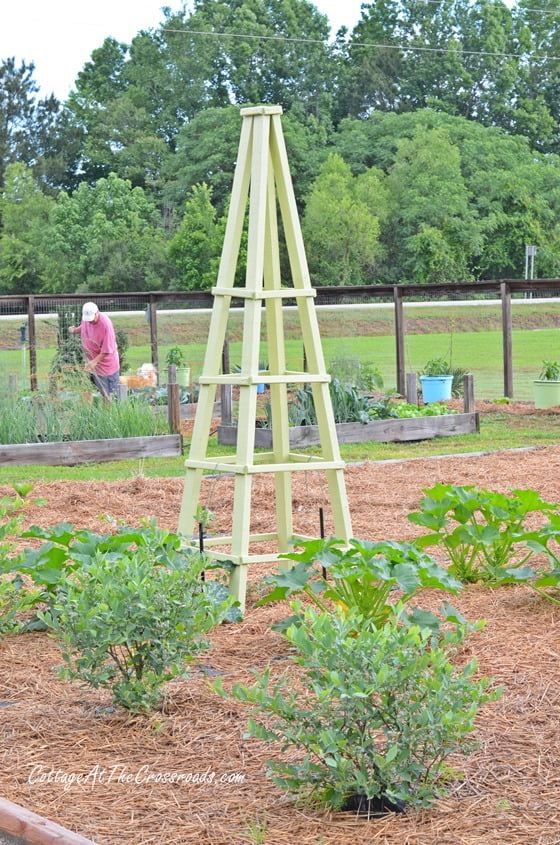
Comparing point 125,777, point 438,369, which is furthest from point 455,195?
point 125,777

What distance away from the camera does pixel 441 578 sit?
3.65 meters

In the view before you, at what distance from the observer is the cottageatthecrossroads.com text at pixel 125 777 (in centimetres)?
279

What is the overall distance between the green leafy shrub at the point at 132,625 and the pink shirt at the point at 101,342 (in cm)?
857

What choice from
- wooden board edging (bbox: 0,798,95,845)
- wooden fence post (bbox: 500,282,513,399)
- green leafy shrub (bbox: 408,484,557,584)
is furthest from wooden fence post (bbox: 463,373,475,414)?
wooden board edging (bbox: 0,798,95,845)

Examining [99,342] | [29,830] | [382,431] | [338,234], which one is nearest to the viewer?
[29,830]

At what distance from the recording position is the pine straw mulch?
8.24 ft

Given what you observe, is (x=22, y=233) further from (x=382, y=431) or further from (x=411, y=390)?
(x=382, y=431)

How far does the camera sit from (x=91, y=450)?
32.1 ft

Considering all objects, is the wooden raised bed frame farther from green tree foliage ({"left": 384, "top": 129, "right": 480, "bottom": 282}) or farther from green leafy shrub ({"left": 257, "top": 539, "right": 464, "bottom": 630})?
green tree foliage ({"left": 384, "top": 129, "right": 480, "bottom": 282})

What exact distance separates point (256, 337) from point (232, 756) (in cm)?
197

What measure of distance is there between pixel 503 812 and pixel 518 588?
2.10m

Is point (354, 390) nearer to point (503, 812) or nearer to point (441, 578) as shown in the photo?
point (441, 578)

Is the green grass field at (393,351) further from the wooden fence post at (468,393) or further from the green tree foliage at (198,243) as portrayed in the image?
the green tree foliage at (198,243)

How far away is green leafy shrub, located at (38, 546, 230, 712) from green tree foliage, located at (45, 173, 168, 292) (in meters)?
41.4
